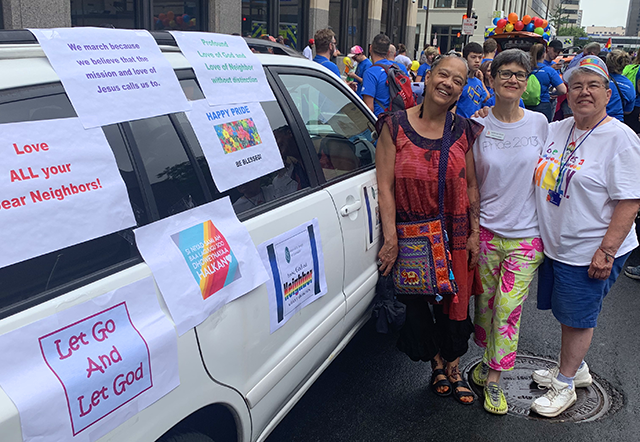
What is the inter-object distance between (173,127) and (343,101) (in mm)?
1623

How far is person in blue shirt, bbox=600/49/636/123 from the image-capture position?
653cm

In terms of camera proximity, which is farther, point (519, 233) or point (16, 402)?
point (519, 233)

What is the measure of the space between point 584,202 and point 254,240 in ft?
5.83

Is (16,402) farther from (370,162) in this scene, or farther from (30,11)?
(30,11)

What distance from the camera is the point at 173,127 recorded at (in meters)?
1.87

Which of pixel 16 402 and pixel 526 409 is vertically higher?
pixel 16 402

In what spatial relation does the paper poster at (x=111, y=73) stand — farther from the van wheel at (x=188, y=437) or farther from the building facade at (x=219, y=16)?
the building facade at (x=219, y=16)

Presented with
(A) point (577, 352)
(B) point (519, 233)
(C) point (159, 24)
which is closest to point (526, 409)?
(A) point (577, 352)

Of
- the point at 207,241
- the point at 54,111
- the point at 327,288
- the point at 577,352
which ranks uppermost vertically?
the point at 54,111

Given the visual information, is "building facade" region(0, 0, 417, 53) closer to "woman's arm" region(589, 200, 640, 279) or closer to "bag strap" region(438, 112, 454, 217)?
"bag strap" region(438, 112, 454, 217)

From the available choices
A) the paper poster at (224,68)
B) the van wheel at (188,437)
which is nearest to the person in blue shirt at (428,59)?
the paper poster at (224,68)

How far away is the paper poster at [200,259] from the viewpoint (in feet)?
5.41

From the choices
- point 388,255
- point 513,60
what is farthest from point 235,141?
point 513,60

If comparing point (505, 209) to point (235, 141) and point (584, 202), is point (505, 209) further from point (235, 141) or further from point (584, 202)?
point (235, 141)
